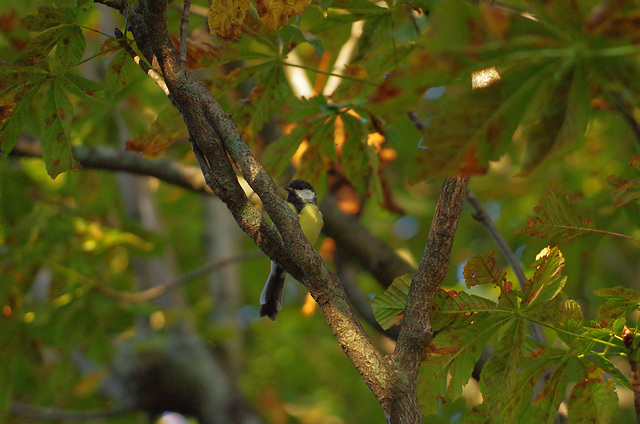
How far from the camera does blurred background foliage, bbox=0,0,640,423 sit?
1.19m

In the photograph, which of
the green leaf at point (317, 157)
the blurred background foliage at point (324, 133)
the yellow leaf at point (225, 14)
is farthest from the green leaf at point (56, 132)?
the green leaf at point (317, 157)

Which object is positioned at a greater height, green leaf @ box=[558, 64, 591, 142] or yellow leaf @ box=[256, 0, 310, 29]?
yellow leaf @ box=[256, 0, 310, 29]

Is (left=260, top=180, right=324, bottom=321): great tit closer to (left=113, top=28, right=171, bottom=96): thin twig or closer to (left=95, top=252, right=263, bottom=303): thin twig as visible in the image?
(left=95, top=252, right=263, bottom=303): thin twig

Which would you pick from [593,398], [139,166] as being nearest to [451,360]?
[593,398]

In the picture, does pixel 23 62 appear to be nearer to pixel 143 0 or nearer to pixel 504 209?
pixel 143 0

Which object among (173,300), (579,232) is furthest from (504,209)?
(579,232)

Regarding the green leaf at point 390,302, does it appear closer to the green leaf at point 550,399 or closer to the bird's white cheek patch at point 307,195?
the green leaf at point 550,399

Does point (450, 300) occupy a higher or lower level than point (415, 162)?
lower

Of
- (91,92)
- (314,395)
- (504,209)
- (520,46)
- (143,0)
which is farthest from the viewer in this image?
(314,395)

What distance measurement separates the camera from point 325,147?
2.76 meters

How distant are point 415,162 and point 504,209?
21.3ft

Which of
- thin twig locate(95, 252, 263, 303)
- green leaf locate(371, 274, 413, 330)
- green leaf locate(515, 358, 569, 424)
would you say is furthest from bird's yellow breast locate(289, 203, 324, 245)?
green leaf locate(515, 358, 569, 424)

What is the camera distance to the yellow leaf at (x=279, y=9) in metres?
1.90

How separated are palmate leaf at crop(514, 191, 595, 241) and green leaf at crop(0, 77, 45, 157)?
1795 mm
